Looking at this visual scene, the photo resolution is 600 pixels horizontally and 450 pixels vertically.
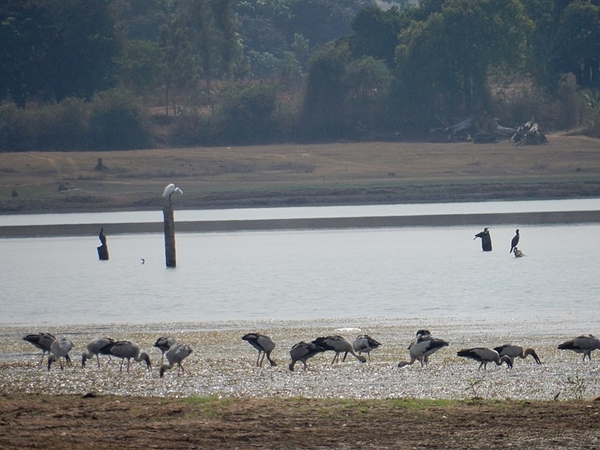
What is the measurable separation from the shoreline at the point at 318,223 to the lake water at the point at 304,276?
0.46 m

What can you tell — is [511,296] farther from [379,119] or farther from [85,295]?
[379,119]

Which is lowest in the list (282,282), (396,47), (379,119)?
(282,282)

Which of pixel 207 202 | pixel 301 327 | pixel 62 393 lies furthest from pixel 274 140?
pixel 62 393

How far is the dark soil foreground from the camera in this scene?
10047 mm

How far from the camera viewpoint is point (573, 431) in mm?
10195

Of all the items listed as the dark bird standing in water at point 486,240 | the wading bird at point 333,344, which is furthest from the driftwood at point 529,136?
the wading bird at point 333,344

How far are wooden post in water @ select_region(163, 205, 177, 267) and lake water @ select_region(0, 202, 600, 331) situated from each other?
376mm

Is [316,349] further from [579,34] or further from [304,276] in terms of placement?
[579,34]

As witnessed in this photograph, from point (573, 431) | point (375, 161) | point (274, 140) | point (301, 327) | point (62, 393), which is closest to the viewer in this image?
point (573, 431)

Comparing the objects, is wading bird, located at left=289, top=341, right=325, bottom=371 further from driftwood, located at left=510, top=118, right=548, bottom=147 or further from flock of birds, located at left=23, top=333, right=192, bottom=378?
driftwood, located at left=510, top=118, right=548, bottom=147

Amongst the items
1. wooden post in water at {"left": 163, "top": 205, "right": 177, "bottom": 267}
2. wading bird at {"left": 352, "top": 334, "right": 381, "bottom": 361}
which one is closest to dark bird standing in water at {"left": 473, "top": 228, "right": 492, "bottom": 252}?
wooden post in water at {"left": 163, "top": 205, "right": 177, "bottom": 267}

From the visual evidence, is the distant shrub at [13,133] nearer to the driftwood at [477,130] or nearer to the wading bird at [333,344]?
the driftwood at [477,130]

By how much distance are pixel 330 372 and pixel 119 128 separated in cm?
4963

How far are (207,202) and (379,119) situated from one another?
1856 centimetres
